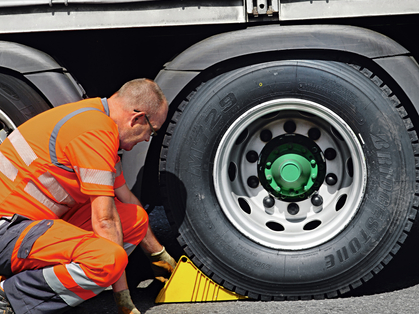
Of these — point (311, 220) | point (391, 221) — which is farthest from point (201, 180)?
point (391, 221)

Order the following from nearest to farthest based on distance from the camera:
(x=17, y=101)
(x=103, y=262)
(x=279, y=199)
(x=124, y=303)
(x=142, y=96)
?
(x=103, y=262), (x=142, y=96), (x=124, y=303), (x=17, y=101), (x=279, y=199)

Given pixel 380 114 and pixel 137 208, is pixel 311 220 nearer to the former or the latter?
pixel 380 114

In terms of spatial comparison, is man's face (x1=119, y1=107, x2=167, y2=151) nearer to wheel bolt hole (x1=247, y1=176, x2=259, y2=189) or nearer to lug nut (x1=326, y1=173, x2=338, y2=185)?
wheel bolt hole (x1=247, y1=176, x2=259, y2=189)

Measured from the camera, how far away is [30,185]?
2270 millimetres

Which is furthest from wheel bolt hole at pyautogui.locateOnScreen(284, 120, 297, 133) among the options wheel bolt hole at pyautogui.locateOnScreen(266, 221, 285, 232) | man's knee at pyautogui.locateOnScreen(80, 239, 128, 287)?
man's knee at pyautogui.locateOnScreen(80, 239, 128, 287)

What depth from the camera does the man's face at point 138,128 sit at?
2.36 metres

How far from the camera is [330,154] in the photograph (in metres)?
2.74

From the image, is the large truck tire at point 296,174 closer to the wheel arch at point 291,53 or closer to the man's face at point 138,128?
the wheel arch at point 291,53

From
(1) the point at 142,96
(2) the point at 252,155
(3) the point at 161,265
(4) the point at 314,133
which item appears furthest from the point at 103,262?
(4) the point at 314,133

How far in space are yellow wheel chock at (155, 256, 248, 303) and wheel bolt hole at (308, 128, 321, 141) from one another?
100 cm

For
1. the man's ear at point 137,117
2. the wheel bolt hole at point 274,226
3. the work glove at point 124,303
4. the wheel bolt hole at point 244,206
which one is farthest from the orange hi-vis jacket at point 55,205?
the wheel bolt hole at point 274,226

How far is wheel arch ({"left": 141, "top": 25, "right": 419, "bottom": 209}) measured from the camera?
98.8 inches

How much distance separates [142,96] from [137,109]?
0.23 ft

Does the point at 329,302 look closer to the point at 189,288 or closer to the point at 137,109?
the point at 189,288
